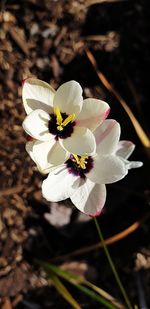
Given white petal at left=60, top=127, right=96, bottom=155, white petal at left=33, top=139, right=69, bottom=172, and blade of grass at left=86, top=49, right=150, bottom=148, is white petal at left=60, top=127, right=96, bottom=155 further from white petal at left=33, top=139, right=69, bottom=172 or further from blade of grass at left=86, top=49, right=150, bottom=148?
blade of grass at left=86, top=49, right=150, bottom=148

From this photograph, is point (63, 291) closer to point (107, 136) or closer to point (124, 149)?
point (124, 149)

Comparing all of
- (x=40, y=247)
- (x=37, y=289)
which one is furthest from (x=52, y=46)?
(x=37, y=289)

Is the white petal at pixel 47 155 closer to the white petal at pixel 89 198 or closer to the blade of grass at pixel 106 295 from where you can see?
the white petal at pixel 89 198

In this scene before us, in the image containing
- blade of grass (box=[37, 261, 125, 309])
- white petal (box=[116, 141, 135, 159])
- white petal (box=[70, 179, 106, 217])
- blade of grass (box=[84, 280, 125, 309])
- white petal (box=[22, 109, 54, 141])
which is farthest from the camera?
blade of grass (box=[84, 280, 125, 309])

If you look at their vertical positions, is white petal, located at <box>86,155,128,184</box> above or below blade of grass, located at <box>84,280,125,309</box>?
above

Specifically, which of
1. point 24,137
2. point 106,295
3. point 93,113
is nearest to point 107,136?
point 93,113

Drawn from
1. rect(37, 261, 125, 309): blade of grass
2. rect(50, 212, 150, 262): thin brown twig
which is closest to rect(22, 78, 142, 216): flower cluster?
rect(37, 261, 125, 309): blade of grass

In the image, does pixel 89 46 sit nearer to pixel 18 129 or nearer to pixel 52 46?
pixel 52 46
